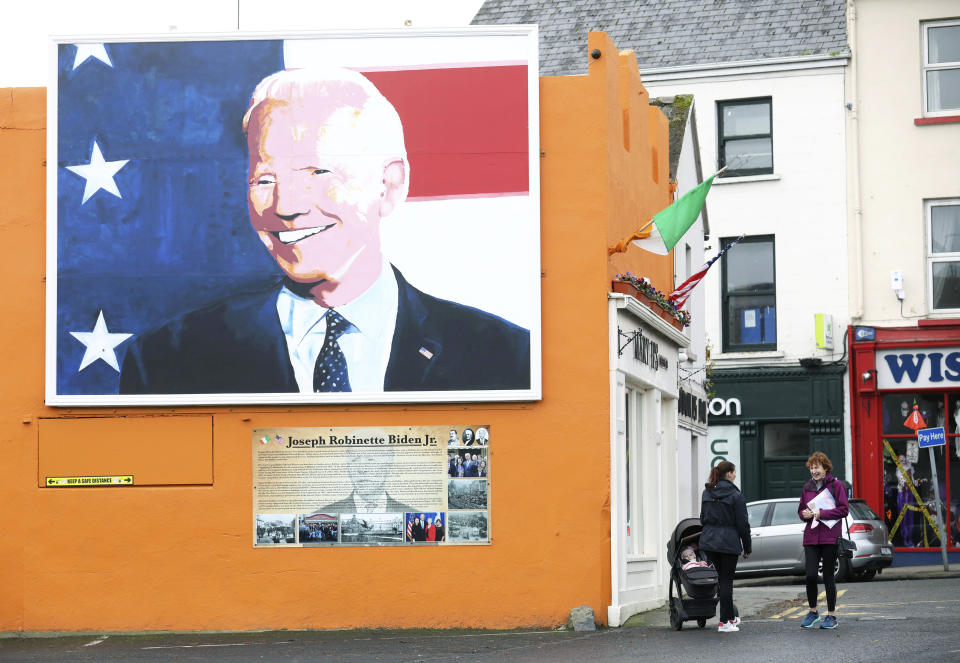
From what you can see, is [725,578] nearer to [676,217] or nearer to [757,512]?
[676,217]

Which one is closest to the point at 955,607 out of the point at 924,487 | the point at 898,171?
the point at 924,487

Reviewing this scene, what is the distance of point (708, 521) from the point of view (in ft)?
51.6

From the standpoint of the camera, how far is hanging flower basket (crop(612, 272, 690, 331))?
16906 mm

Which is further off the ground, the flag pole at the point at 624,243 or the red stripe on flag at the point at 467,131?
the red stripe on flag at the point at 467,131

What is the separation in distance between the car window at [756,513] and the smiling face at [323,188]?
11.8m

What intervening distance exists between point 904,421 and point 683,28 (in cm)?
995

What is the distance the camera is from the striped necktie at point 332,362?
16484 mm

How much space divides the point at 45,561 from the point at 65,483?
2.89 feet

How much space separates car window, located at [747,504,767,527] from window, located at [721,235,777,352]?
21.0ft

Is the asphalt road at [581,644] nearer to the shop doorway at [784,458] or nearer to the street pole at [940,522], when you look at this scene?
the street pole at [940,522]

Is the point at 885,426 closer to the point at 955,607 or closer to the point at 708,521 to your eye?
the point at 955,607

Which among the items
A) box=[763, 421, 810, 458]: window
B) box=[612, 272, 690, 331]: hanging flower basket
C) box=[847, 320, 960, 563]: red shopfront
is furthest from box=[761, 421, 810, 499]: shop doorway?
box=[612, 272, 690, 331]: hanging flower basket

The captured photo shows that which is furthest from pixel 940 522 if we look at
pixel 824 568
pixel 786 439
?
pixel 824 568

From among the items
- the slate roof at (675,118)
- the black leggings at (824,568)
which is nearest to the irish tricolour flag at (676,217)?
the black leggings at (824,568)
